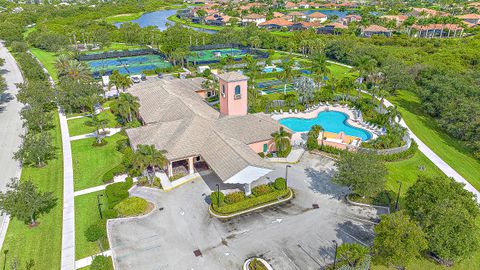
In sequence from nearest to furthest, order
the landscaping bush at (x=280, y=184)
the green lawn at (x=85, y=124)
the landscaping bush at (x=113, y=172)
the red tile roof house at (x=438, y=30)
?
the landscaping bush at (x=280, y=184) → the landscaping bush at (x=113, y=172) → the green lawn at (x=85, y=124) → the red tile roof house at (x=438, y=30)

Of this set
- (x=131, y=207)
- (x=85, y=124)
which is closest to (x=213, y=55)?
(x=85, y=124)

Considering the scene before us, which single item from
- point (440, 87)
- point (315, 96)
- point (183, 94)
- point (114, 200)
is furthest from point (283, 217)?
point (440, 87)

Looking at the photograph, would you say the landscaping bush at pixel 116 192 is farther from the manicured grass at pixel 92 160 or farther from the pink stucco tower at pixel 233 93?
the pink stucco tower at pixel 233 93

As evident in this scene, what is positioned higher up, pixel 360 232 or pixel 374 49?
pixel 374 49

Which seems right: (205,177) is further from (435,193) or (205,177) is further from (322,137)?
(435,193)

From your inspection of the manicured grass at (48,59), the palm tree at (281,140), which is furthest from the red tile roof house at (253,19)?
the palm tree at (281,140)

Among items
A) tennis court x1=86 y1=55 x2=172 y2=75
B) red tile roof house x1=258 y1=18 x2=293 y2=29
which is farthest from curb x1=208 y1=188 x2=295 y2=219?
red tile roof house x1=258 y1=18 x2=293 y2=29

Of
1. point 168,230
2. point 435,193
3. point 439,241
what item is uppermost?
point 435,193
